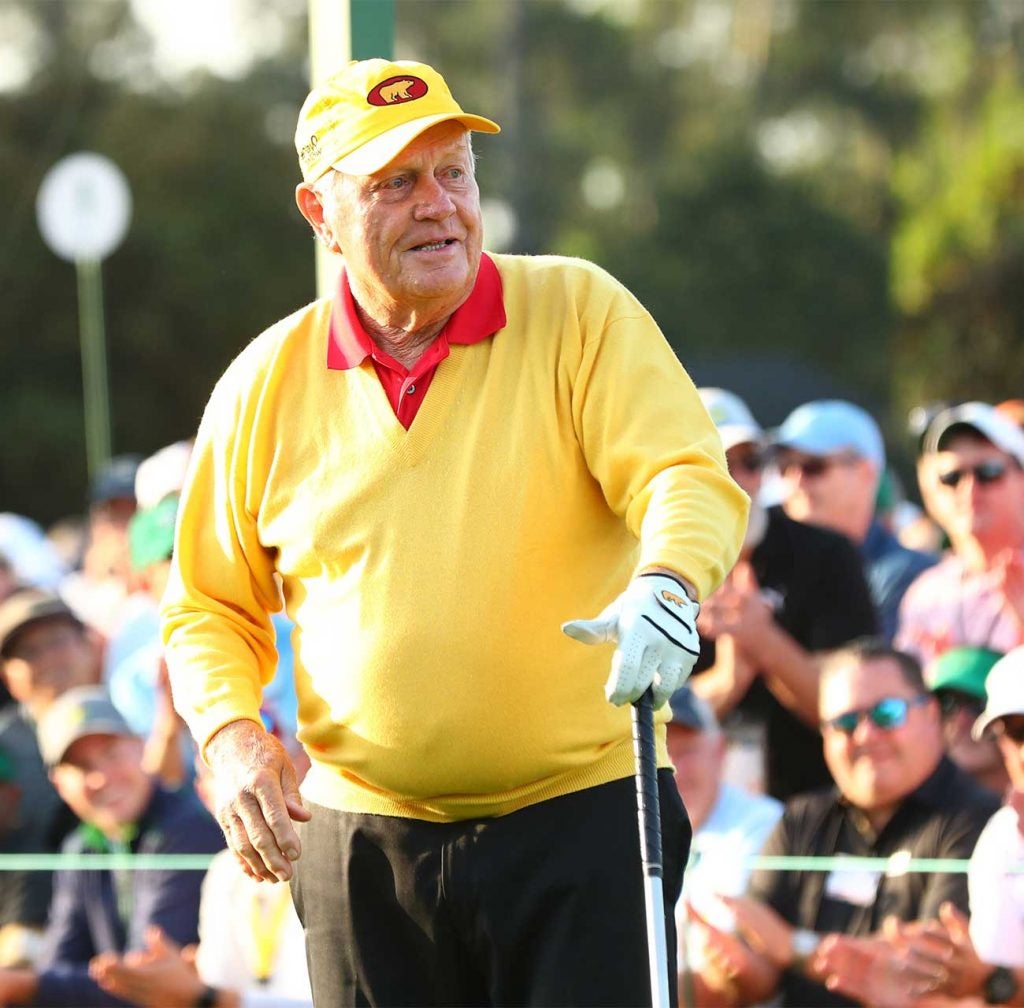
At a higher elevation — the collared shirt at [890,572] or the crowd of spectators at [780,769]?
the collared shirt at [890,572]

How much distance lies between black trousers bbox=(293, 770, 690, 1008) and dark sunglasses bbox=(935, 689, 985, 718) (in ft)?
7.85

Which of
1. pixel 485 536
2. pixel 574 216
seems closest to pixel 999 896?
pixel 485 536

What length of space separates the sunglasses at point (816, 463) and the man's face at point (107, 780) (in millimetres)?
2374

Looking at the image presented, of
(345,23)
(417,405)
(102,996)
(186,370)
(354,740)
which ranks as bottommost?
(102,996)

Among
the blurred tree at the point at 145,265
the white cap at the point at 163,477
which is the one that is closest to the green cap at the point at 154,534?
the white cap at the point at 163,477

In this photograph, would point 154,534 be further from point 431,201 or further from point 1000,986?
point 431,201

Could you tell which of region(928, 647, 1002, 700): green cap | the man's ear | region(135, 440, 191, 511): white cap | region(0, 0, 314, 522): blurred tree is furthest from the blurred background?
the man's ear

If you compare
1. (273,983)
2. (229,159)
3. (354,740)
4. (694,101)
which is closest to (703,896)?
(273,983)

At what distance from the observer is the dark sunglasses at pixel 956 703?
592 centimetres

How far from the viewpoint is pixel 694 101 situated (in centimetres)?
4494

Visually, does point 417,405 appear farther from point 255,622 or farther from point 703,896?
point 703,896

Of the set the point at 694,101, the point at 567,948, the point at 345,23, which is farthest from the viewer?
the point at 694,101

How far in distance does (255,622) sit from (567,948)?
0.81 meters

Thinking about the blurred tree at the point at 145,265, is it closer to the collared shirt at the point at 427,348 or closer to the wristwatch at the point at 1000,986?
the wristwatch at the point at 1000,986
